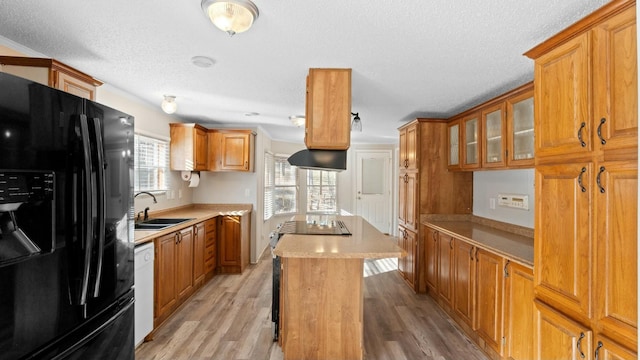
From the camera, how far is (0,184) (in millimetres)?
963

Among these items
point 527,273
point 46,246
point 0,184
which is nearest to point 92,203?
point 46,246

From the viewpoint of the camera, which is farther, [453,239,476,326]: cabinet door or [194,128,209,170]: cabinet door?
[194,128,209,170]: cabinet door

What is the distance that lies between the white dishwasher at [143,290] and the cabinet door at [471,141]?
10.7ft

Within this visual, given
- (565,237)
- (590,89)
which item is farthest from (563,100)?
(565,237)

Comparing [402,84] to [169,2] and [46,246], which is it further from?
[46,246]

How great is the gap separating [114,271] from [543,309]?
237cm

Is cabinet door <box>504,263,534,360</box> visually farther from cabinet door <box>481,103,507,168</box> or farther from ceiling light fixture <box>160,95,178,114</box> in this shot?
ceiling light fixture <box>160,95,178,114</box>

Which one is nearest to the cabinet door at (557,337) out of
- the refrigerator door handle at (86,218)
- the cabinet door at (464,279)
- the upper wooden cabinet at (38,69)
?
the cabinet door at (464,279)

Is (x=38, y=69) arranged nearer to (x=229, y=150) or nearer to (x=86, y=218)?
(x=86, y=218)

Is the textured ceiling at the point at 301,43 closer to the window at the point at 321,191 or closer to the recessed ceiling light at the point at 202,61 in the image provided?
the recessed ceiling light at the point at 202,61

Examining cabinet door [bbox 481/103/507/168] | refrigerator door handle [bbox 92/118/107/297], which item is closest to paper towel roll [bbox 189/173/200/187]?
refrigerator door handle [bbox 92/118/107/297]

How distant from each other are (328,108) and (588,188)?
1.68m

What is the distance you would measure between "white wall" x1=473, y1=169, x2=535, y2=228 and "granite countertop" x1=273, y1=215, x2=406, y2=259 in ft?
4.71

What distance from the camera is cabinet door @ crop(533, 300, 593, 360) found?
140cm
